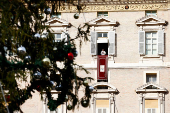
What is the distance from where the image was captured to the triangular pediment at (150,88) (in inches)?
1378

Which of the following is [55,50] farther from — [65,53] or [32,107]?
[32,107]

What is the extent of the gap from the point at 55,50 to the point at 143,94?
17408mm

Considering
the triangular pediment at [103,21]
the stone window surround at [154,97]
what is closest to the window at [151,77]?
the stone window surround at [154,97]

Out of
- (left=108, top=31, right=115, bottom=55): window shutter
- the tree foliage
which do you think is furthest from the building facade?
the tree foliage

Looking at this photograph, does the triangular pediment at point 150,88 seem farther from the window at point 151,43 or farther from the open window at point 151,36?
the window at point 151,43

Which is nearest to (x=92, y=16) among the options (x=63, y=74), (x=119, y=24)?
(x=119, y=24)

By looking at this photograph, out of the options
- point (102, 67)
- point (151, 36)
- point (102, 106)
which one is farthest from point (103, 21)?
point (102, 106)

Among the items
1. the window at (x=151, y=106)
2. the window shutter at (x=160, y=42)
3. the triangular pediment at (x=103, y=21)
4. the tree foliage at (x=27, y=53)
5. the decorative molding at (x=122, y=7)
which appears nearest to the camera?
the tree foliage at (x=27, y=53)

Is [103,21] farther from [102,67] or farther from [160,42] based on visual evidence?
[160,42]

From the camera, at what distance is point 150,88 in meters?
35.2

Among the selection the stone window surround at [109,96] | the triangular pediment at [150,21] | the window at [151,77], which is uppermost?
the triangular pediment at [150,21]

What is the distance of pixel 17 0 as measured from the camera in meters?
18.2

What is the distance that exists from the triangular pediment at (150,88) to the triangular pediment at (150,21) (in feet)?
11.3

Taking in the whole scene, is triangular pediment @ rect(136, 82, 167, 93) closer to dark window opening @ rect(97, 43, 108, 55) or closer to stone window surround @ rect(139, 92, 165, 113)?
stone window surround @ rect(139, 92, 165, 113)
